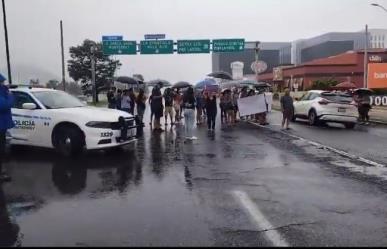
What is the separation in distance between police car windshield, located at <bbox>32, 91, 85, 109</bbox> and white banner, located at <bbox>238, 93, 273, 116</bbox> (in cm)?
1143

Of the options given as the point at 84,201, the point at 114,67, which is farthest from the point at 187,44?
the point at 84,201

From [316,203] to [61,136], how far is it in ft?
21.1

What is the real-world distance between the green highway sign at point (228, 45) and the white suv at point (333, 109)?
25.0 meters

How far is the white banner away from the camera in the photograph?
2259cm

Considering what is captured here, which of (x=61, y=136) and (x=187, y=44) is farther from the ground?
(x=187, y=44)

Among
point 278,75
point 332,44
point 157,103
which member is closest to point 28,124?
point 157,103

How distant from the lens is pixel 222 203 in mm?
7012

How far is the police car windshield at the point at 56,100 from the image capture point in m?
11.8

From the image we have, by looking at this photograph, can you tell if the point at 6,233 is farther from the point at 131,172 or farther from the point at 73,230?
the point at 131,172

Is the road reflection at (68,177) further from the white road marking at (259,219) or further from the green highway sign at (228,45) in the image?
the green highway sign at (228,45)

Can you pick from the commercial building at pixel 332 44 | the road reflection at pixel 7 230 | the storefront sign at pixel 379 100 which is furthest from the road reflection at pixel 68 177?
the commercial building at pixel 332 44

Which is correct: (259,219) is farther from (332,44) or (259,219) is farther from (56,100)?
(332,44)

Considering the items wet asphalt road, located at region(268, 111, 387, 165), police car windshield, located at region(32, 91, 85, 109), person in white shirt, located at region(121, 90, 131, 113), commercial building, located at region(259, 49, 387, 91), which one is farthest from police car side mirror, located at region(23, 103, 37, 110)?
commercial building, located at region(259, 49, 387, 91)

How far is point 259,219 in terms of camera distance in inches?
244
